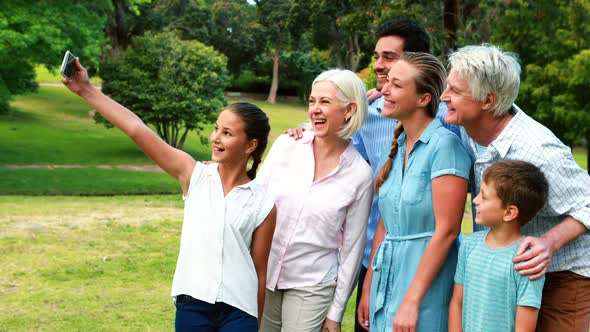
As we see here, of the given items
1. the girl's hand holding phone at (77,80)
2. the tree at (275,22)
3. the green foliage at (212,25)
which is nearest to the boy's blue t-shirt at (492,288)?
the girl's hand holding phone at (77,80)

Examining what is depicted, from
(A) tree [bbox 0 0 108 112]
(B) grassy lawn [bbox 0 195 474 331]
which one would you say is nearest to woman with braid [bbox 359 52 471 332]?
(B) grassy lawn [bbox 0 195 474 331]

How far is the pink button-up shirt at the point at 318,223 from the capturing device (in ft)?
11.1

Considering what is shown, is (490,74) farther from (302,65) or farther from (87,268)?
(302,65)

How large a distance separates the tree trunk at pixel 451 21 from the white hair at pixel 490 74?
13.3 m

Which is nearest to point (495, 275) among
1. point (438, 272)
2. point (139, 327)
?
point (438, 272)

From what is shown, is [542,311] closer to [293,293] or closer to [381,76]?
[293,293]

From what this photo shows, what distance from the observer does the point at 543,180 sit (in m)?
2.79

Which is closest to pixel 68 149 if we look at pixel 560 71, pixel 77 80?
pixel 560 71

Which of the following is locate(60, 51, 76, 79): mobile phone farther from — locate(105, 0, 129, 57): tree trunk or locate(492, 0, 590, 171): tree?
locate(105, 0, 129, 57): tree trunk

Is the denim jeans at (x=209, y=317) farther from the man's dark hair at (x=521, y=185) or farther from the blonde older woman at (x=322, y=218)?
the man's dark hair at (x=521, y=185)

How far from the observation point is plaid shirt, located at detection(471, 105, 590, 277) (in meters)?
2.80

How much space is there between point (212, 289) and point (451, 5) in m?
14.3

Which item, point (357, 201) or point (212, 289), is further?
point (357, 201)

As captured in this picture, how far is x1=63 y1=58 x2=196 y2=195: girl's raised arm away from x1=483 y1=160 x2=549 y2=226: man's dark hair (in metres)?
1.30
